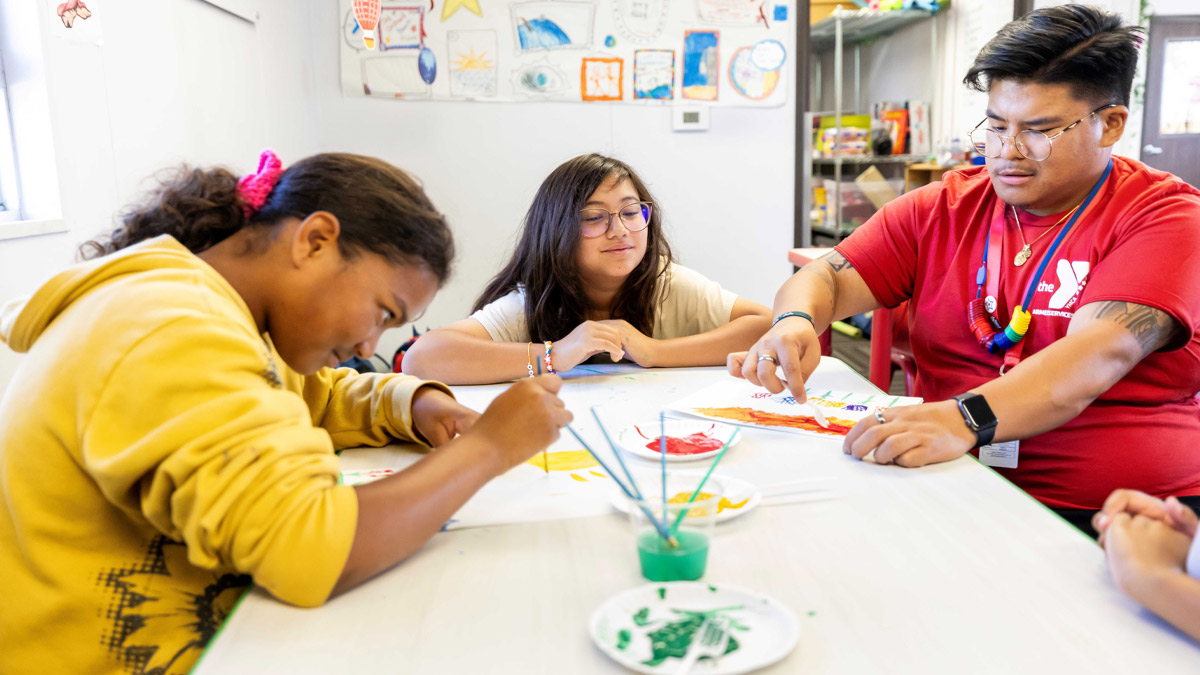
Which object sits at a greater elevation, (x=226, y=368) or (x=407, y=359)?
(x=226, y=368)

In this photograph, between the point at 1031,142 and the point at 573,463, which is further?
the point at 1031,142

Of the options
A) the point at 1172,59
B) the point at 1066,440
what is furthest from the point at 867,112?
the point at 1066,440

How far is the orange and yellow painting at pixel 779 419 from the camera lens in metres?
1.31

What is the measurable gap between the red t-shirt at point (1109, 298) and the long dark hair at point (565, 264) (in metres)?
0.63

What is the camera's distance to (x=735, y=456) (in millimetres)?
1205

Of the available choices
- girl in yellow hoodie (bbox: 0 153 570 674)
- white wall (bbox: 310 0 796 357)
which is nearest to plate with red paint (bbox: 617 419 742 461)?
girl in yellow hoodie (bbox: 0 153 570 674)

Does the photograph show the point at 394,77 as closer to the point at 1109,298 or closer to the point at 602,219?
the point at 602,219

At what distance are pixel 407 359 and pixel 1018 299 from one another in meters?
1.15

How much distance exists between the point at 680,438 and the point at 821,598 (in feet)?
1.65

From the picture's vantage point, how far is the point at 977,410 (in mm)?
1209

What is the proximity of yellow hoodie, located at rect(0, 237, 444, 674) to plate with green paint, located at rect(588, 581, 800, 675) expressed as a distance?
255mm

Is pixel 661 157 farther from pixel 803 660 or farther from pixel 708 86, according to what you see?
pixel 803 660

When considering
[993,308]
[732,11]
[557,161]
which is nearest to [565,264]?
[993,308]

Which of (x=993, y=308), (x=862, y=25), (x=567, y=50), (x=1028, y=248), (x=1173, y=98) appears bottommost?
(x=993, y=308)
